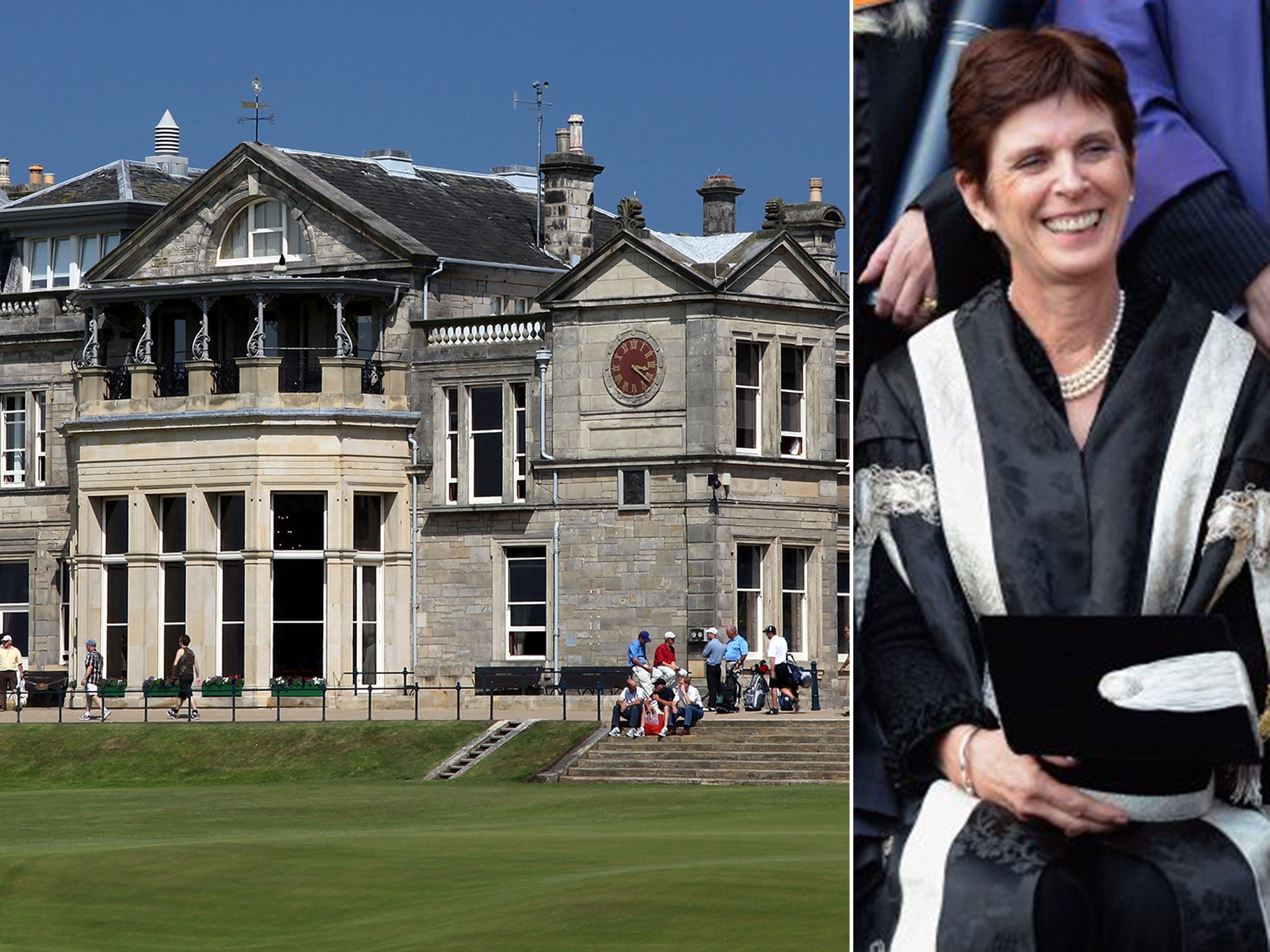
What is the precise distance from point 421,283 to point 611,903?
1210 inches

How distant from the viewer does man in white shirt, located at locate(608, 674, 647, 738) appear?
35.6m

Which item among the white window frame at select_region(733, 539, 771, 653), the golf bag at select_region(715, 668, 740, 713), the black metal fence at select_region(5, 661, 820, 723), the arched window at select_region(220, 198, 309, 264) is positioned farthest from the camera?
the arched window at select_region(220, 198, 309, 264)

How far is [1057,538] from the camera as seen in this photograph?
723 cm

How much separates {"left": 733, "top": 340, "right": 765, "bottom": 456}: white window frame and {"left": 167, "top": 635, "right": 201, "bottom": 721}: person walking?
9.99 metres

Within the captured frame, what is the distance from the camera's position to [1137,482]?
7.21 metres

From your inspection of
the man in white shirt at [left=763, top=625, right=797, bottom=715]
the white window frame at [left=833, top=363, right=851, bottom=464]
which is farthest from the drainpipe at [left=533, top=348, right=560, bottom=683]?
the white window frame at [left=833, top=363, right=851, bottom=464]

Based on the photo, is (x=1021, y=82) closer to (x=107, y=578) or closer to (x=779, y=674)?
(x=779, y=674)

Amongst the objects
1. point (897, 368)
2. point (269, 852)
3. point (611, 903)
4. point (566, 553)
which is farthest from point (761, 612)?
point (897, 368)

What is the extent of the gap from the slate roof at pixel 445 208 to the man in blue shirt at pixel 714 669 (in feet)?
37.6

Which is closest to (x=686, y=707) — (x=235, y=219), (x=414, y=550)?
(x=414, y=550)

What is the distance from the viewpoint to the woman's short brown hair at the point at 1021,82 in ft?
23.9

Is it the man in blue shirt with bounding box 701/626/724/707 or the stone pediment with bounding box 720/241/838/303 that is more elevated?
the stone pediment with bounding box 720/241/838/303

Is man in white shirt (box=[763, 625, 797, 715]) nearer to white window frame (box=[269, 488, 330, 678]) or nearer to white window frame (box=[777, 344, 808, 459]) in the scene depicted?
white window frame (box=[777, 344, 808, 459])

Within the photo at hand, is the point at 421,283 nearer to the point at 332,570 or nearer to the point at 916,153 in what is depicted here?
the point at 332,570
